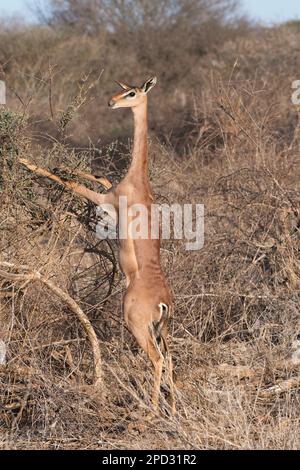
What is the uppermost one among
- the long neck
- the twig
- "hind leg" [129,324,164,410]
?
the long neck

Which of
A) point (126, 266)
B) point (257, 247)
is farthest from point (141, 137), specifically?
point (257, 247)

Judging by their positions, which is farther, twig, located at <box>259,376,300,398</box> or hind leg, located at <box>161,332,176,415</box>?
twig, located at <box>259,376,300,398</box>

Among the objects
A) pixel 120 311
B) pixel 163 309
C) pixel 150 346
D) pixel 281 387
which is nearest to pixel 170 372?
pixel 150 346

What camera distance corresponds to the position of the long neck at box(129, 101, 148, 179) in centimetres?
723

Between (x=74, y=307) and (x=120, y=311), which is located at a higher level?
(x=120, y=311)

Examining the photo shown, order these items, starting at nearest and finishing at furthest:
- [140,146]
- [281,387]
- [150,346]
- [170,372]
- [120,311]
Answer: [170,372] → [150,346] → [281,387] → [140,146] → [120,311]

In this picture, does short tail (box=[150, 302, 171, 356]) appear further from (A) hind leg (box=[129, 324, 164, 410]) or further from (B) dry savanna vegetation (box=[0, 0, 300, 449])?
(B) dry savanna vegetation (box=[0, 0, 300, 449])

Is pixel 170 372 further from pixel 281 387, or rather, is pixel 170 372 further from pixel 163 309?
pixel 281 387

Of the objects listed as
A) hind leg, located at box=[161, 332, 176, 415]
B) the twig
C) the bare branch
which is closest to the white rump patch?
hind leg, located at box=[161, 332, 176, 415]

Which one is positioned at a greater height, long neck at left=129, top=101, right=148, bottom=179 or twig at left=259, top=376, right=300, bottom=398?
long neck at left=129, top=101, right=148, bottom=179

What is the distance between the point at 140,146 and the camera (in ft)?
23.9

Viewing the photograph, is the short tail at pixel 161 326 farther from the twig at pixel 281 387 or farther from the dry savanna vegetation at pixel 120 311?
the twig at pixel 281 387

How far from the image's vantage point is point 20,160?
7.04 metres

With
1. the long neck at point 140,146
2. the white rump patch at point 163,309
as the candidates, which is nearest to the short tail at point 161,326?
the white rump patch at point 163,309
